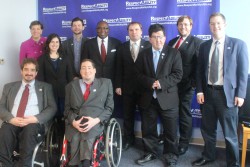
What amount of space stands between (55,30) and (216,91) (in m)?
2.81

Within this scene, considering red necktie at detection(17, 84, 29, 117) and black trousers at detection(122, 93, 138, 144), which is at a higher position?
red necktie at detection(17, 84, 29, 117)

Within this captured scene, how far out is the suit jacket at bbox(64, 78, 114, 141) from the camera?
2578 mm

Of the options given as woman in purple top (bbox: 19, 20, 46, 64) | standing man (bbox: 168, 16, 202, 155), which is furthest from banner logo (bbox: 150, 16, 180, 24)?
woman in purple top (bbox: 19, 20, 46, 64)

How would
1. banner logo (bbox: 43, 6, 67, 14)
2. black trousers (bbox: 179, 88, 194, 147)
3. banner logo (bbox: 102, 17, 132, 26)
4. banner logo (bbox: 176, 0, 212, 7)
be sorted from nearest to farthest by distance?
1. black trousers (bbox: 179, 88, 194, 147)
2. banner logo (bbox: 176, 0, 212, 7)
3. banner logo (bbox: 102, 17, 132, 26)
4. banner logo (bbox: 43, 6, 67, 14)

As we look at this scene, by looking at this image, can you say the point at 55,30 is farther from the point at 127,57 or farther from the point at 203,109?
the point at 203,109

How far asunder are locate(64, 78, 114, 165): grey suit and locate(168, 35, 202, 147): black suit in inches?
35.9

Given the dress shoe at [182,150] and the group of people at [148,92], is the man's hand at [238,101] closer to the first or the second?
the group of people at [148,92]

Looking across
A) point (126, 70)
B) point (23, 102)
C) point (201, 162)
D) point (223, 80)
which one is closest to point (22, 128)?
point (23, 102)

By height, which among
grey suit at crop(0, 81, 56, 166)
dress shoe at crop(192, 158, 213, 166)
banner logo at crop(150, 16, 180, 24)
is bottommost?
dress shoe at crop(192, 158, 213, 166)

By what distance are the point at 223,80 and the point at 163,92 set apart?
61 centimetres

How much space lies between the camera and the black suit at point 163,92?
8.79ft

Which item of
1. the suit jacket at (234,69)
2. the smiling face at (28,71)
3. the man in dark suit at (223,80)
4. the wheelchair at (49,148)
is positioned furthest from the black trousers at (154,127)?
the smiling face at (28,71)

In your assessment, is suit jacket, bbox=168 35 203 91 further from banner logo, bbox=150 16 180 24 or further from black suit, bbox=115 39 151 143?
banner logo, bbox=150 16 180 24

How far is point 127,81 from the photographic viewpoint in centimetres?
324
